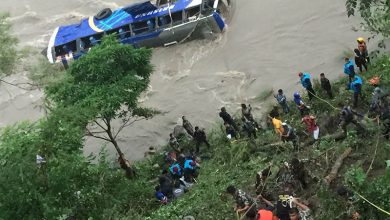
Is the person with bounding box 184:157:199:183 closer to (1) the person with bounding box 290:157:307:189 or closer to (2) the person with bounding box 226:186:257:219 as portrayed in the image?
(2) the person with bounding box 226:186:257:219

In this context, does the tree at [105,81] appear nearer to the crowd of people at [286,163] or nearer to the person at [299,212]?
the crowd of people at [286,163]

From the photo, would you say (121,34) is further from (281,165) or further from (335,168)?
(335,168)

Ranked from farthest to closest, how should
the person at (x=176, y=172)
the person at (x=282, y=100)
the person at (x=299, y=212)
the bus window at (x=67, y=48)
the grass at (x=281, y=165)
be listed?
the bus window at (x=67, y=48) < the person at (x=282, y=100) < the person at (x=176, y=172) < the grass at (x=281, y=165) < the person at (x=299, y=212)

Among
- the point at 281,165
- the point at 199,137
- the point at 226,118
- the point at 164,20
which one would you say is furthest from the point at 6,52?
the point at 281,165

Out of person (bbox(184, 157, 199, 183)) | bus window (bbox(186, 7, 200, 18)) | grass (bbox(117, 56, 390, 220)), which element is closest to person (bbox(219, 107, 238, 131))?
grass (bbox(117, 56, 390, 220))

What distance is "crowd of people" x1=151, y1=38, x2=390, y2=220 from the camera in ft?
34.8

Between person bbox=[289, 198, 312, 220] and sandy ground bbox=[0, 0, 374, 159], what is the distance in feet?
30.7

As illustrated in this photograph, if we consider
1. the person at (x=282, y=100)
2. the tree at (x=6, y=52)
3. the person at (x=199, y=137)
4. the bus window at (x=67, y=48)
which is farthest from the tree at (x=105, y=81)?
the bus window at (x=67, y=48)

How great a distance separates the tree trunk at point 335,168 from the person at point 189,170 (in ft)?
15.7

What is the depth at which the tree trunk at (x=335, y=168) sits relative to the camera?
1123 centimetres

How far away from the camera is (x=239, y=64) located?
892 inches

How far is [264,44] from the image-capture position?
23078 millimetres

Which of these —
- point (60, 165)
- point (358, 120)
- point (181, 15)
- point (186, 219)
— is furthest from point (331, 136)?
point (181, 15)

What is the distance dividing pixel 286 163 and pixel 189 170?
4.03m
